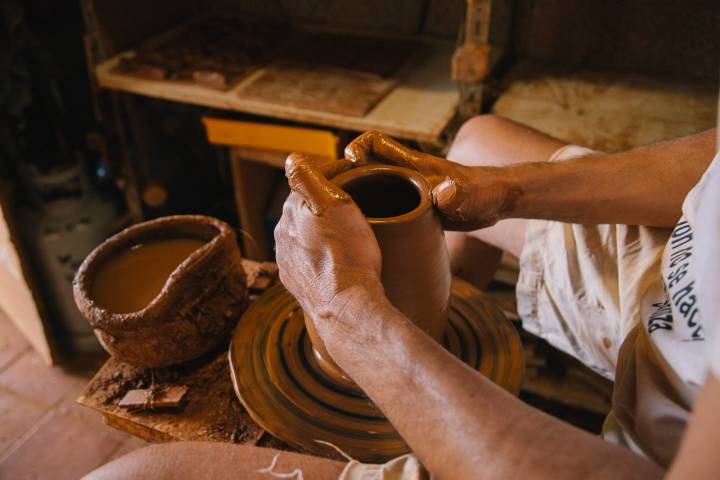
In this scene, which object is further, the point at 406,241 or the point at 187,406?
the point at 187,406

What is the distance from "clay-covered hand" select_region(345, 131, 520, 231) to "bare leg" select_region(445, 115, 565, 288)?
0.19 meters

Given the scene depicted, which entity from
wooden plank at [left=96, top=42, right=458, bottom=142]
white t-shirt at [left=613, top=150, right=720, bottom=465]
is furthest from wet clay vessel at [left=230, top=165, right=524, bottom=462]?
wooden plank at [left=96, top=42, right=458, bottom=142]

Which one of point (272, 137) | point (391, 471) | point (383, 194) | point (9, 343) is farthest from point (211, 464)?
point (9, 343)

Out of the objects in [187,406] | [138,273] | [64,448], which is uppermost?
[138,273]

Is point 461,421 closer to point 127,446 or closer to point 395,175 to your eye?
point 395,175

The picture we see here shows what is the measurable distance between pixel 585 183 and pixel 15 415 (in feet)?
5.68

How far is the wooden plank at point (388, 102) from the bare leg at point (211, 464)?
1069 mm

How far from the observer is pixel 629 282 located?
3.46ft

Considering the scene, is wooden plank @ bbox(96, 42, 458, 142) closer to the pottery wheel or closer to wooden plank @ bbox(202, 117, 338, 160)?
wooden plank @ bbox(202, 117, 338, 160)

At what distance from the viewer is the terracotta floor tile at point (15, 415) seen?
1814 mm

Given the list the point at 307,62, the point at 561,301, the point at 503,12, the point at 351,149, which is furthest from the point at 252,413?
the point at 503,12

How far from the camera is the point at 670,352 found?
0.78m

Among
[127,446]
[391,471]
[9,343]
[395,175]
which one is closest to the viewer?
[391,471]

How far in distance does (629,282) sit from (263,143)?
1.23 meters
